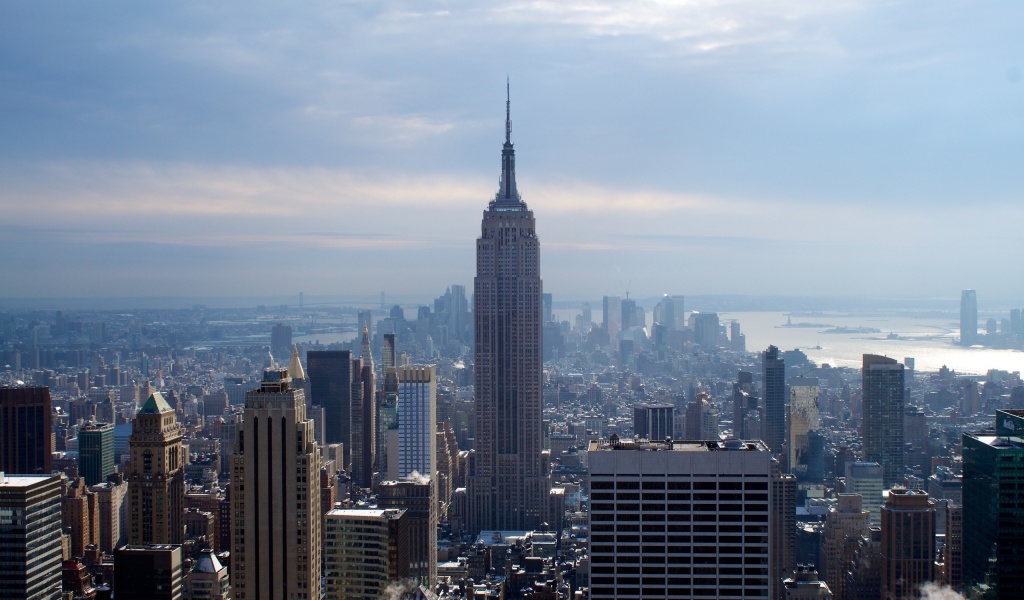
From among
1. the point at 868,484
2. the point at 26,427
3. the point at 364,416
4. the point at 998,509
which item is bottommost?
the point at 868,484

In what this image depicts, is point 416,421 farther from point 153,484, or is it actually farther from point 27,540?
point 27,540

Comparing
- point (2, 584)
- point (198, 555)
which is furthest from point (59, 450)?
point (2, 584)

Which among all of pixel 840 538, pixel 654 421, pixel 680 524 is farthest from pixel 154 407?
pixel 654 421

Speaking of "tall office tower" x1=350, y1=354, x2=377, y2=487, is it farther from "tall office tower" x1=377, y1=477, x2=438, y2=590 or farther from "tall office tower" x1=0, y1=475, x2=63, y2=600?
"tall office tower" x1=0, y1=475, x2=63, y2=600

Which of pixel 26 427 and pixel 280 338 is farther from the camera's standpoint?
pixel 26 427

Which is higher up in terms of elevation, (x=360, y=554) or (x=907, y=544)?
(x=360, y=554)

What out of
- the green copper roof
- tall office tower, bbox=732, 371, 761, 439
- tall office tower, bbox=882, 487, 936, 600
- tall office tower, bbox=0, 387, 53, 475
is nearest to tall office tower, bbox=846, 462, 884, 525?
tall office tower, bbox=882, 487, 936, 600
